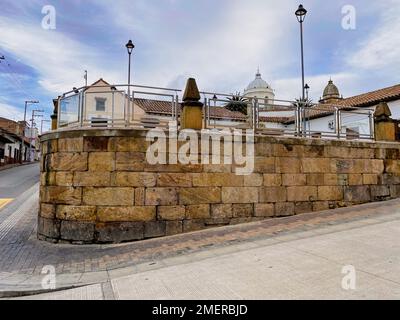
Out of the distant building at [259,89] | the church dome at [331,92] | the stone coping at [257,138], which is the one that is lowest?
the stone coping at [257,138]

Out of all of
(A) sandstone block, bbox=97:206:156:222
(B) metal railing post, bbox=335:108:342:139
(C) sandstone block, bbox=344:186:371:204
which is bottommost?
(A) sandstone block, bbox=97:206:156:222

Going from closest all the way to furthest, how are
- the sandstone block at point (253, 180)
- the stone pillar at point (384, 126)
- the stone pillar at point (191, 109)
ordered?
the stone pillar at point (191, 109)
the sandstone block at point (253, 180)
the stone pillar at point (384, 126)

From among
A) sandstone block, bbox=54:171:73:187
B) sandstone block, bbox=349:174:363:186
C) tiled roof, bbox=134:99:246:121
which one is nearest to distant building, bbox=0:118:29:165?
sandstone block, bbox=54:171:73:187

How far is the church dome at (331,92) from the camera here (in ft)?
132

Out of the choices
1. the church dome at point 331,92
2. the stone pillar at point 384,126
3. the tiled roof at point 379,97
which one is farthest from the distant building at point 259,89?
the stone pillar at point 384,126

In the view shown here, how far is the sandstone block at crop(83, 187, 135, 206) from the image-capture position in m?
7.87

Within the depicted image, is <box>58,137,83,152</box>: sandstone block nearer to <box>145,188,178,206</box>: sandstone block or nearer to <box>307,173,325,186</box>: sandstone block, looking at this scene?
<box>145,188,178,206</box>: sandstone block

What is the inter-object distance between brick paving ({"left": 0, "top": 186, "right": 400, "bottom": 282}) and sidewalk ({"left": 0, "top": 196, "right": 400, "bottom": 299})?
2 cm

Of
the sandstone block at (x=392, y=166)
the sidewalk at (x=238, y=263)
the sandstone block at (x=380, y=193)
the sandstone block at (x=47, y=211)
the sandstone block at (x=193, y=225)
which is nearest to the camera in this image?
the sidewalk at (x=238, y=263)

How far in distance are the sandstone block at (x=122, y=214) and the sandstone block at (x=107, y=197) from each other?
12 cm

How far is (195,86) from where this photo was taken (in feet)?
28.8

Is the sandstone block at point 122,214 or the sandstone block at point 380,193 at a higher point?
the sandstone block at point 380,193

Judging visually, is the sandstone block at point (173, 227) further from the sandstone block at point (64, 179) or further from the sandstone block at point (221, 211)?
the sandstone block at point (64, 179)
